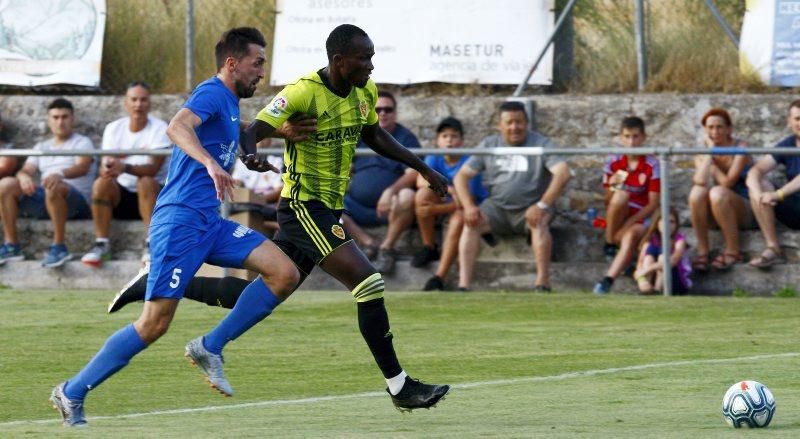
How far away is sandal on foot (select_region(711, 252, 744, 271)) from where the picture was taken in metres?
15.2

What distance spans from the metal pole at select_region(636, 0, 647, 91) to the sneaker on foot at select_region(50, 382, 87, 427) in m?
10.9

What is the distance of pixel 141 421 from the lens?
26.5 feet

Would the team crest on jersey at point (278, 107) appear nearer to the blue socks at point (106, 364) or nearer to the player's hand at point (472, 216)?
the blue socks at point (106, 364)

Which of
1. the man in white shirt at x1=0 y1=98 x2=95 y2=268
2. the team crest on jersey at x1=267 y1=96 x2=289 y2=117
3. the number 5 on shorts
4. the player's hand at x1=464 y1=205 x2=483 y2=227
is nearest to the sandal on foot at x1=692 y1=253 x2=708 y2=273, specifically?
the player's hand at x1=464 y1=205 x2=483 y2=227

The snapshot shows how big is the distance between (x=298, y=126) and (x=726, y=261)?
292 inches

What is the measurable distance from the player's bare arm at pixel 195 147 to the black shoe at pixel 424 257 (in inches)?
308

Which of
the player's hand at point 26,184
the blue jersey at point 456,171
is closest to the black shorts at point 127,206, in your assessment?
the player's hand at point 26,184

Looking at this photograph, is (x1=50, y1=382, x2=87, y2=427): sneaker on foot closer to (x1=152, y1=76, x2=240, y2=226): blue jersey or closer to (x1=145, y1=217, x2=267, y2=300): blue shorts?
(x1=145, y1=217, x2=267, y2=300): blue shorts

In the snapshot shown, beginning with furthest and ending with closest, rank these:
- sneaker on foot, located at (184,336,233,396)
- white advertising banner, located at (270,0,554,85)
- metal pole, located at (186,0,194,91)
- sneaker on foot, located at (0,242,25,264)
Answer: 1. metal pole, located at (186,0,194,91)
2. white advertising banner, located at (270,0,554,85)
3. sneaker on foot, located at (0,242,25,264)
4. sneaker on foot, located at (184,336,233,396)

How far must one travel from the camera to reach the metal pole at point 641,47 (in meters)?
17.5

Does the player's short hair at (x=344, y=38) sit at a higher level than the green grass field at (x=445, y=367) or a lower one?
higher

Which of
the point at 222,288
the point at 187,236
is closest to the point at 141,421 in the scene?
the point at 187,236

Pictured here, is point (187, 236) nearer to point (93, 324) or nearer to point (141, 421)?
point (141, 421)

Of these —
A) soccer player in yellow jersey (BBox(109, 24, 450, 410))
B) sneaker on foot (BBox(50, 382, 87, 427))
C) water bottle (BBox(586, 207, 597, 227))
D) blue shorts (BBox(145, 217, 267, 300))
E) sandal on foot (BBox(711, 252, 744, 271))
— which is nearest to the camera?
sneaker on foot (BBox(50, 382, 87, 427))
